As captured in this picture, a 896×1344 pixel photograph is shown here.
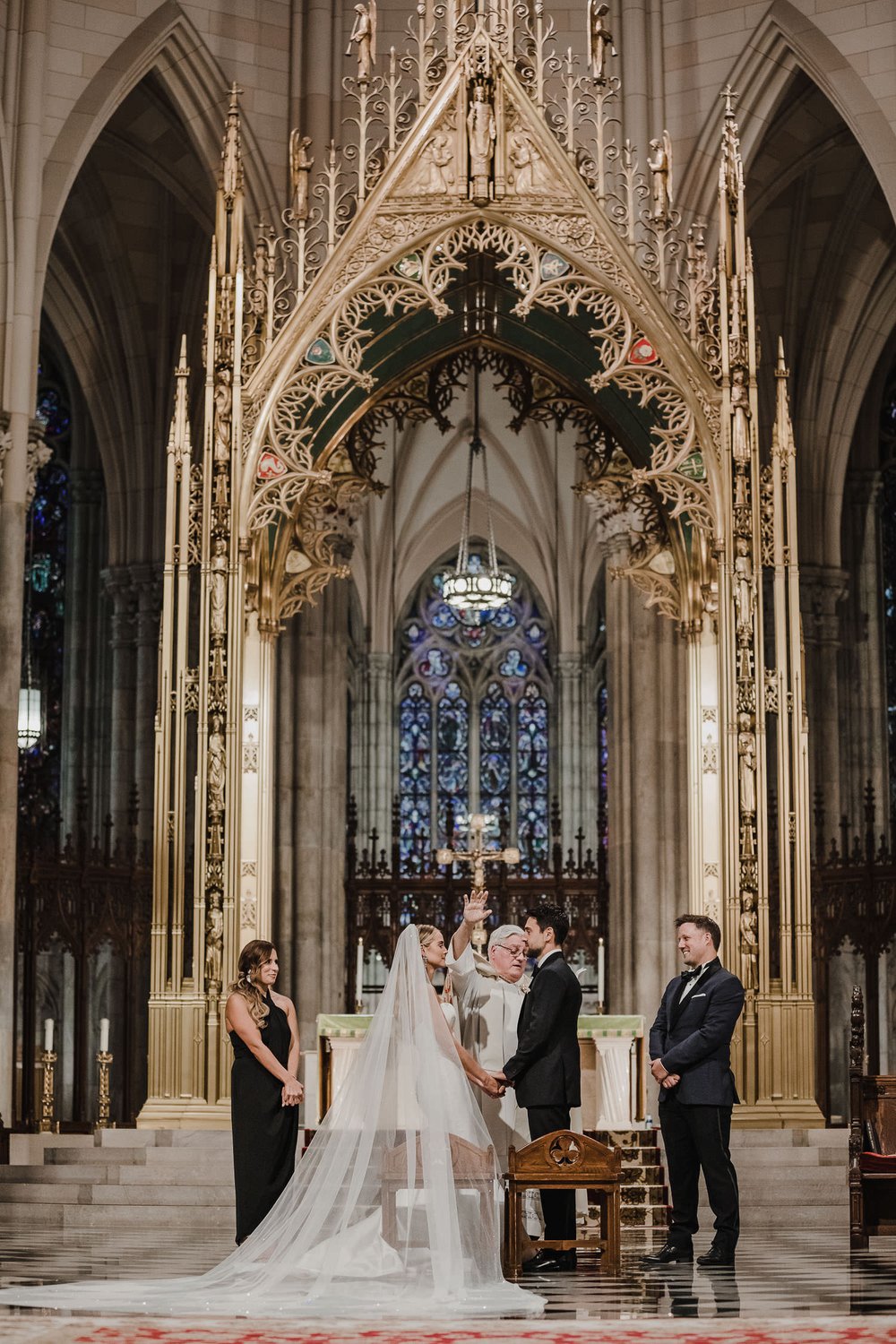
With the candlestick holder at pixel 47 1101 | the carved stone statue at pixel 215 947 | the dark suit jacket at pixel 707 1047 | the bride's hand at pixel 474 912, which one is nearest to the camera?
the dark suit jacket at pixel 707 1047

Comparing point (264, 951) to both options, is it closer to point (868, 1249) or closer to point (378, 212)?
point (868, 1249)

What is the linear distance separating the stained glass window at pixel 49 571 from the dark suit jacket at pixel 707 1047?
14184mm

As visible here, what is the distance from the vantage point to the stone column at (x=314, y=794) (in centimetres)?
1720

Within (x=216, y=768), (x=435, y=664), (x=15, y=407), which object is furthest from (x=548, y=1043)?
(x=435, y=664)

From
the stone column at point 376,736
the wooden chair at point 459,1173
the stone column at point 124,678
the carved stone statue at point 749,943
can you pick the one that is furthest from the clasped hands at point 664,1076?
the stone column at point 376,736

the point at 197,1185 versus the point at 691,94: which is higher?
the point at 691,94

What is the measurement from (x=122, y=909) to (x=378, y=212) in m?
6.62

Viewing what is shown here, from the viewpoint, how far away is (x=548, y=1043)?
805 centimetres

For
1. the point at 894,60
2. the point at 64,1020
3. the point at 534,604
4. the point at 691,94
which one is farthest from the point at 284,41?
the point at 534,604

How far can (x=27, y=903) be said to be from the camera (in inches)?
599

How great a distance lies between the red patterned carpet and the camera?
5.31 m

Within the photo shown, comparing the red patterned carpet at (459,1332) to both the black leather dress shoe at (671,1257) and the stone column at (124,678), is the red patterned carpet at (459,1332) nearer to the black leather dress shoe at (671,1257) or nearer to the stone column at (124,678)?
the black leather dress shoe at (671,1257)

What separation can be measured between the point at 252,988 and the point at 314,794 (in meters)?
9.61

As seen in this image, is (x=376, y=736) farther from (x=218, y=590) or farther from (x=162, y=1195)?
(x=162, y=1195)
